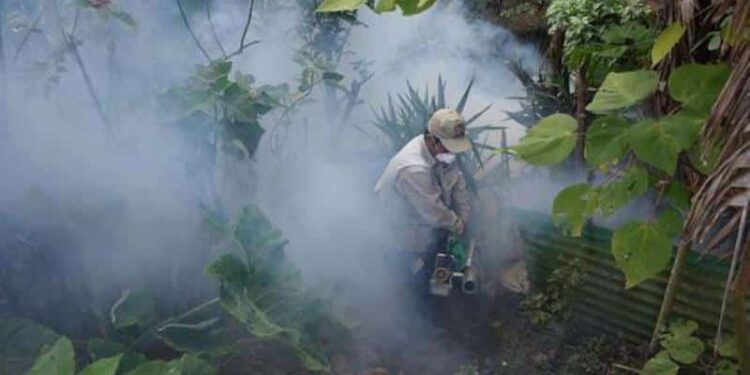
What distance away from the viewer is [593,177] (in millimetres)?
4363

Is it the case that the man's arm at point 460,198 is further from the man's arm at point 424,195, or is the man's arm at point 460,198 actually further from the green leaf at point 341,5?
the green leaf at point 341,5

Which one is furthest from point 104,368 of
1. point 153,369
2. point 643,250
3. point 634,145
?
point 634,145

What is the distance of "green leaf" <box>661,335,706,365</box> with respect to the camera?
364 centimetres

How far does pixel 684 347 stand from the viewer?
3.74 m

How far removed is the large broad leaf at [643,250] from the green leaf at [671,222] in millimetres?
49

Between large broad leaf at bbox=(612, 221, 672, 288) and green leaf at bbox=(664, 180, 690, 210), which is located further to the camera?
green leaf at bbox=(664, 180, 690, 210)

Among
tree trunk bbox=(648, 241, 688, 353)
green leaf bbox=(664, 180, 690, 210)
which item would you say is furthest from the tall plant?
tree trunk bbox=(648, 241, 688, 353)

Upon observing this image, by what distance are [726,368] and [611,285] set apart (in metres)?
0.92

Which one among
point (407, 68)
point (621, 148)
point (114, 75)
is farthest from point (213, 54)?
point (621, 148)

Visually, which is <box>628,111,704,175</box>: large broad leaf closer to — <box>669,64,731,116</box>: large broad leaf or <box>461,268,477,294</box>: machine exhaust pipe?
<box>669,64,731,116</box>: large broad leaf

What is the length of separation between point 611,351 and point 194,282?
7.76ft

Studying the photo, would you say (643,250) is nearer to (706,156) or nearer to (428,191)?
(706,156)

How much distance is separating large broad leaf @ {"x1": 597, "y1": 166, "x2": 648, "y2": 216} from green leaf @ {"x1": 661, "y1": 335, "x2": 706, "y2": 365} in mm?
1704

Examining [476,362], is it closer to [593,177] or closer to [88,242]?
[593,177]
